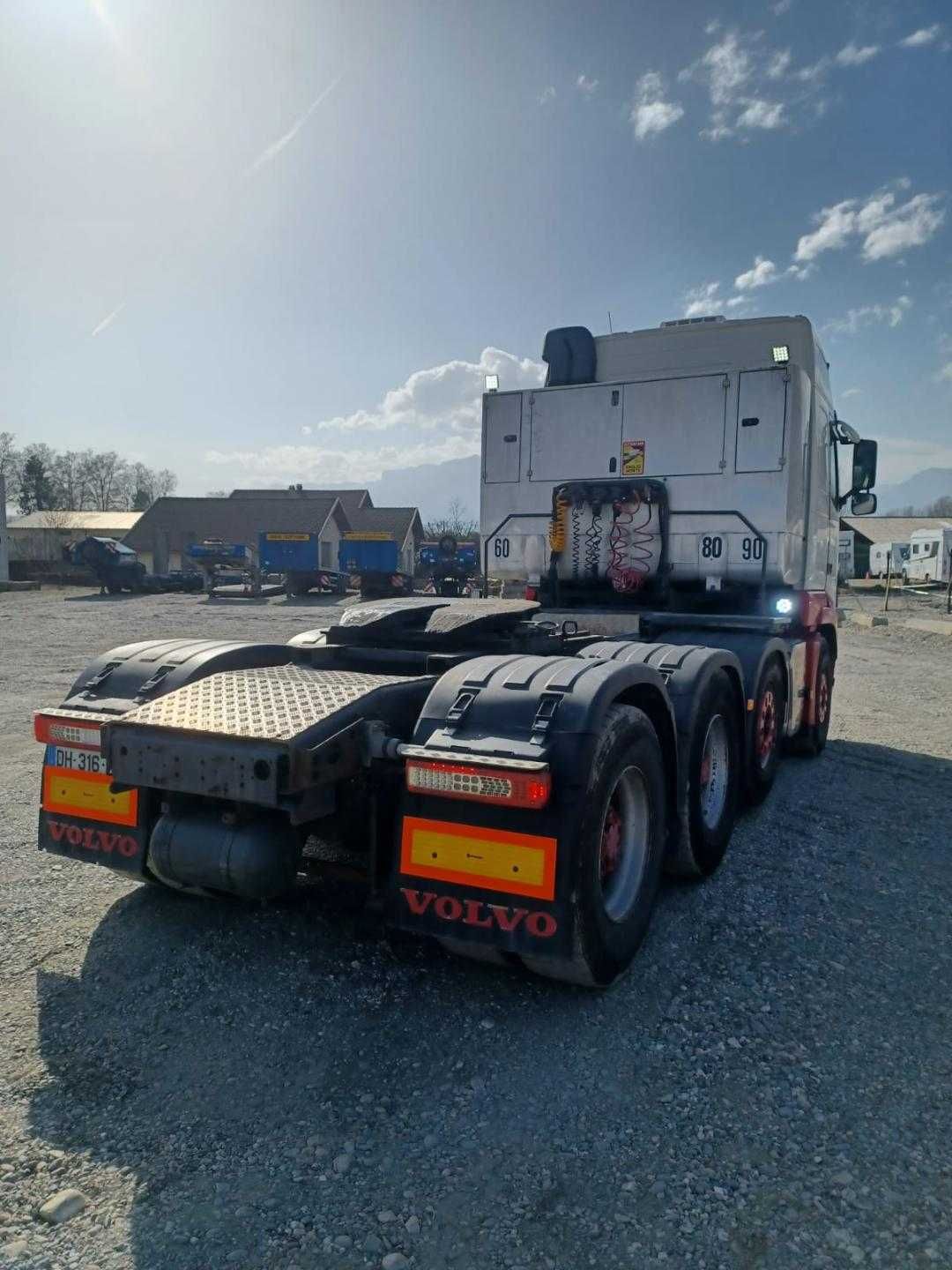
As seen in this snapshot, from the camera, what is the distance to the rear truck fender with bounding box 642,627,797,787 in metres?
5.60

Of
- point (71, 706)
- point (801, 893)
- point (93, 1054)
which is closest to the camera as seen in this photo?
point (93, 1054)

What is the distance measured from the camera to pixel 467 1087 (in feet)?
9.14

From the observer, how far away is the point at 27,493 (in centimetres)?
8000

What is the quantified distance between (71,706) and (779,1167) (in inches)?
132

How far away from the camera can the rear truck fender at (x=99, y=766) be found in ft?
11.9

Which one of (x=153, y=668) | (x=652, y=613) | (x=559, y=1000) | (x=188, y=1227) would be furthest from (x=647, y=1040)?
(x=652, y=613)

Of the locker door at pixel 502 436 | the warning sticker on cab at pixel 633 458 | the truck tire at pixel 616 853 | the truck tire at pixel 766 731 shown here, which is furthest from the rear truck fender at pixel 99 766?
the warning sticker on cab at pixel 633 458

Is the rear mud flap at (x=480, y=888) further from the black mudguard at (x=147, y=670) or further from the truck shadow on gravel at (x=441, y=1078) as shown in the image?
the black mudguard at (x=147, y=670)

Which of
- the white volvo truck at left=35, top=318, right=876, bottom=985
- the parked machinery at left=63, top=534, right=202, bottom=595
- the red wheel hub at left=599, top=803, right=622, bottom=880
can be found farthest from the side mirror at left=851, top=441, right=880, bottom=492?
the parked machinery at left=63, top=534, right=202, bottom=595

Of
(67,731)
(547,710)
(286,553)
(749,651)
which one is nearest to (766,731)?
(749,651)

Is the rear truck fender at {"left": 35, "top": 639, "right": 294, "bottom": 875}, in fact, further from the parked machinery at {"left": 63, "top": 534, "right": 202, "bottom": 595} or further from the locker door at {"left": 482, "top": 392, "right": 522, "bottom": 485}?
the parked machinery at {"left": 63, "top": 534, "right": 202, "bottom": 595}

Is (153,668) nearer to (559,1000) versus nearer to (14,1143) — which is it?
(14,1143)

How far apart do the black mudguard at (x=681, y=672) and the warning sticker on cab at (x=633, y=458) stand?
238 cm

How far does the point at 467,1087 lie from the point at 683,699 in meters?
2.24
